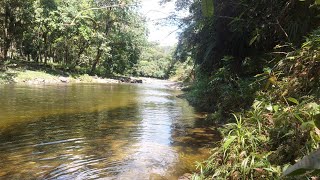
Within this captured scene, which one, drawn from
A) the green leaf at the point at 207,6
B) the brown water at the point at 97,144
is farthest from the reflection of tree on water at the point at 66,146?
the green leaf at the point at 207,6

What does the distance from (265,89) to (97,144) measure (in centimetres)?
328

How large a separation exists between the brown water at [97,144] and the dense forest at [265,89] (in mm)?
682

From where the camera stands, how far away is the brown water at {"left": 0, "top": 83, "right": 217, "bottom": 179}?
425 cm

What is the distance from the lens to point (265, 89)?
5.13 meters

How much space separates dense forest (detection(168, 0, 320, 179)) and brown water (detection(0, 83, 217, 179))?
682 millimetres

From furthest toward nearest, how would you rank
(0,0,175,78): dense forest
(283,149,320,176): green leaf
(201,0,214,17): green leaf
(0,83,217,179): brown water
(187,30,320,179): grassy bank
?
(0,0,175,78): dense forest, (0,83,217,179): brown water, (187,30,320,179): grassy bank, (201,0,214,17): green leaf, (283,149,320,176): green leaf

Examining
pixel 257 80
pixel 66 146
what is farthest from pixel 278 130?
pixel 66 146

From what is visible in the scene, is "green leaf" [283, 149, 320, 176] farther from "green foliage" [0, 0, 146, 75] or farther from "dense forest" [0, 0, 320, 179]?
"green foliage" [0, 0, 146, 75]

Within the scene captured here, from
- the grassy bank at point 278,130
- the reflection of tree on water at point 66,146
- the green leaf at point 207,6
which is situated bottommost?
the reflection of tree on water at point 66,146

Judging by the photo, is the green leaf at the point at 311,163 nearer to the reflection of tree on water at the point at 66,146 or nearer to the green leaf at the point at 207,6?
the green leaf at the point at 207,6

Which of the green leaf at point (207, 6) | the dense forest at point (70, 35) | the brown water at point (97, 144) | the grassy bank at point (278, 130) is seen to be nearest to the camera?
the green leaf at point (207, 6)

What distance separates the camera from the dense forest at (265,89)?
3.07 m

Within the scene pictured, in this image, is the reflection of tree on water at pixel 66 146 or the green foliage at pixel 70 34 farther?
the green foliage at pixel 70 34

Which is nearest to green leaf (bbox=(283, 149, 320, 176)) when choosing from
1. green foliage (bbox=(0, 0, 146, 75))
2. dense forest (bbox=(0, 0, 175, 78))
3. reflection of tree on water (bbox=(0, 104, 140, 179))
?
reflection of tree on water (bbox=(0, 104, 140, 179))
